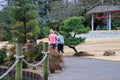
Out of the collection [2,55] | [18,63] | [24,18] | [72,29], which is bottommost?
[72,29]

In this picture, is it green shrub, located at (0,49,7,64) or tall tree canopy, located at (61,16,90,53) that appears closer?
green shrub, located at (0,49,7,64)

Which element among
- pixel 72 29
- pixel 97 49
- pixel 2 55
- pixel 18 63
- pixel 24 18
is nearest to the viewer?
pixel 18 63

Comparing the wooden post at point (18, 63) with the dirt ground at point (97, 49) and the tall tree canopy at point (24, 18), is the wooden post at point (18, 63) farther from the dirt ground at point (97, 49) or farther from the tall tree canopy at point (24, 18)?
the tall tree canopy at point (24, 18)

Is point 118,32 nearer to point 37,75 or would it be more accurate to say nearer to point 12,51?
point 12,51

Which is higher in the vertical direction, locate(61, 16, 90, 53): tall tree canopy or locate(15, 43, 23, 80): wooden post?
locate(15, 43, 23, 80): wooden post

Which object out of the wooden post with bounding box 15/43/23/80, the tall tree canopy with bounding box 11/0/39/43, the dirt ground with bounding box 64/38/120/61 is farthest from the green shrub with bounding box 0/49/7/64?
the dirt ground with bounding box 64/38/120/61

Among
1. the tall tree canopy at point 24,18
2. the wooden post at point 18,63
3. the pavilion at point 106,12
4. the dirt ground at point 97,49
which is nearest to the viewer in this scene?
the wooden post at point 18,63

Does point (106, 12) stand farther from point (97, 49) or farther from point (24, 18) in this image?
point (24, 18)

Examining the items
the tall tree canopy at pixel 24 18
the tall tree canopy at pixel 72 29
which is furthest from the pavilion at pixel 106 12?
the tall tree canopy at pixel 24 18

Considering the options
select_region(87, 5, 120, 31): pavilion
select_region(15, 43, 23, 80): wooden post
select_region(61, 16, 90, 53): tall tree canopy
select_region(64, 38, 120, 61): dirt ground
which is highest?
select_region(15, 43, 23, 80): wooden post

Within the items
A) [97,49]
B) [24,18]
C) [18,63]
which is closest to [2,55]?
[18,63]

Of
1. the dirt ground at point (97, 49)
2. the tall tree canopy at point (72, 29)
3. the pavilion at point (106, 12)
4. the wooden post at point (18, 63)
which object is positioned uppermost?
the wooden post at point (18, 63)

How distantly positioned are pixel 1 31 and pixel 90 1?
9.54 meters

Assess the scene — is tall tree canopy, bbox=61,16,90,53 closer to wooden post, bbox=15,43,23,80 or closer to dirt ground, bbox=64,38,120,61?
dirt ground, bbox=64,38,120,61
